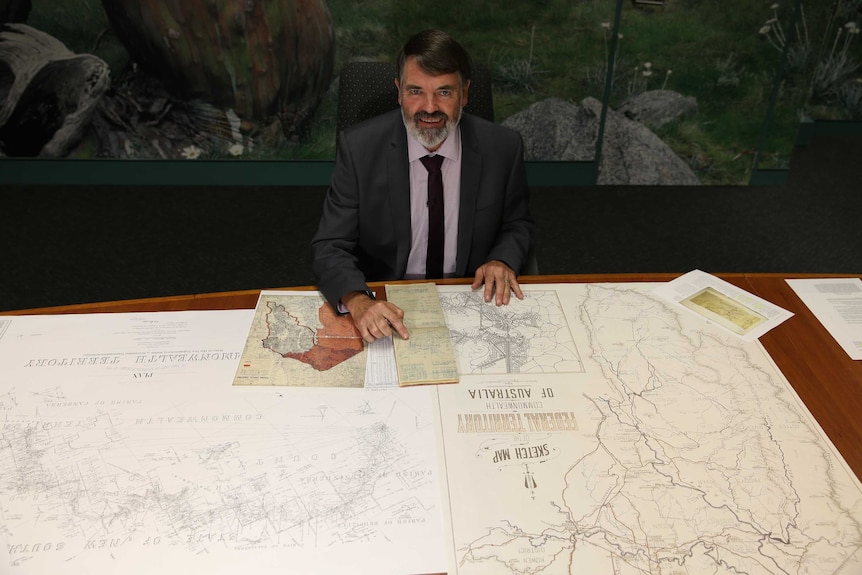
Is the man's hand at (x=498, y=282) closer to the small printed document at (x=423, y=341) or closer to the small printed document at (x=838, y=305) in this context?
the small printed document at (x=423, y=341)

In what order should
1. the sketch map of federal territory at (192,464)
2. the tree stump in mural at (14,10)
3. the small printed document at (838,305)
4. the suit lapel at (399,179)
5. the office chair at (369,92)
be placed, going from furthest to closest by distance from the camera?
the tree stump in mural at (14,10) < the office chair at (369,92) < the suit lapel at (399,179) < the small printed document at (838,305) < the sketch map of federal territory at (192,464)

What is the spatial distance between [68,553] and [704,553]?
1.11 m

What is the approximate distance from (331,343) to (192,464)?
45cm

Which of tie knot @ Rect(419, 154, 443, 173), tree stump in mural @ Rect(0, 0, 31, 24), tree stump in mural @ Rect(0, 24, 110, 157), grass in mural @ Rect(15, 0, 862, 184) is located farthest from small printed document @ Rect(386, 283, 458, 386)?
tree stump in mural @ Rect(0, 0, 31, 24)

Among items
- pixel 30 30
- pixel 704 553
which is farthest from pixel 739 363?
pixel 30 30

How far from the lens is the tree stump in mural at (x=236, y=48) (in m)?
3.42

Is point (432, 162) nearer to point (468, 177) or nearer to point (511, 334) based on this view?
point (468, 177)

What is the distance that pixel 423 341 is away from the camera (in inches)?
64.2

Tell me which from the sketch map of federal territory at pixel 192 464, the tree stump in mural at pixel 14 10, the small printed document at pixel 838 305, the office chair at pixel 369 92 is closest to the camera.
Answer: the sketch map of federal territory at pixel 192 464

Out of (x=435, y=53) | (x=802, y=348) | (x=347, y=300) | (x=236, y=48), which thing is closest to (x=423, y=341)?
(x=347, y=300)

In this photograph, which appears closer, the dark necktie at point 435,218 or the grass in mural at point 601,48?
the dark necktie at point 435,218

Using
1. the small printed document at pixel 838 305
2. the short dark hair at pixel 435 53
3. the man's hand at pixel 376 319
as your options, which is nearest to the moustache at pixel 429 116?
the short dark hair at pixel 435 53

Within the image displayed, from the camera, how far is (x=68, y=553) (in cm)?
116

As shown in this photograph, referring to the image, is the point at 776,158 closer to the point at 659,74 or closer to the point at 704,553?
the point at 659,74
